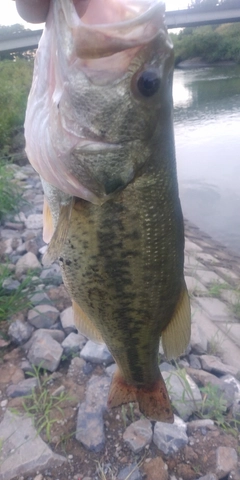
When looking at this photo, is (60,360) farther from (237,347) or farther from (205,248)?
(205,248)

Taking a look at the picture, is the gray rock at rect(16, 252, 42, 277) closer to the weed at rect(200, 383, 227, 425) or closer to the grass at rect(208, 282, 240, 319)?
the grass at rect(208, 282, 240, 319)

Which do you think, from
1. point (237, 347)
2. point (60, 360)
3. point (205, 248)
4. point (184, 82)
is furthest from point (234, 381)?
point (184, 82)

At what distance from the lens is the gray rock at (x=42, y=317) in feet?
12.5

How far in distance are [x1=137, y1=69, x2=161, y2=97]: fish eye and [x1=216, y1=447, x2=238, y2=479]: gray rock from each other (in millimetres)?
2285

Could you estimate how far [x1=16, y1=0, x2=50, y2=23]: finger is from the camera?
1.29 metres

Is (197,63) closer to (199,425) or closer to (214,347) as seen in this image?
(214,347)

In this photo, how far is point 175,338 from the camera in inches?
84.7

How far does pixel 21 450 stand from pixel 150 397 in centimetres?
94

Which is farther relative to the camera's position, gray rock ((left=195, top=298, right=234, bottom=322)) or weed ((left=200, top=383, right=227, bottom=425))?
gray rock ((left=195, top=298, right=234, bottom=322))

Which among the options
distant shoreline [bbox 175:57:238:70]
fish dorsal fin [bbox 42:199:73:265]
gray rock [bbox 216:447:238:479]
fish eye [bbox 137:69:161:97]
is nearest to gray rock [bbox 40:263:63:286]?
gray rock [bbox 216:447:238:479]

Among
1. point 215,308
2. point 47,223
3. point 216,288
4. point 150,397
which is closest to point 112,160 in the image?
point 47,223

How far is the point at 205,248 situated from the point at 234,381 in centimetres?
425

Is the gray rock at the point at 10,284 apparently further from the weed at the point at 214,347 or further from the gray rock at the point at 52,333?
the weed at the point at 214,347

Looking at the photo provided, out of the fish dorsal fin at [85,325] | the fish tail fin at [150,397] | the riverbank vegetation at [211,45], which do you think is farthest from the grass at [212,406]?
the riverbank vegetation at [211,45]
